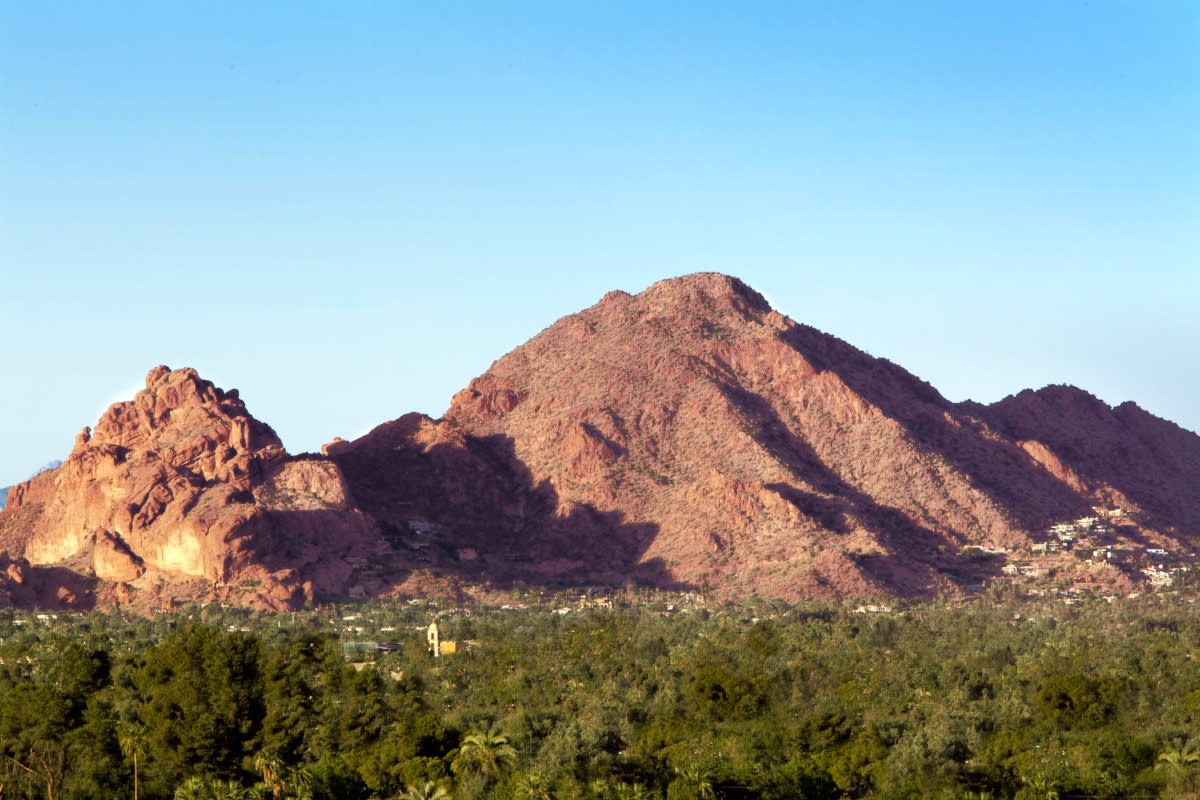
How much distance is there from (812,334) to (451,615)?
55.8 meters

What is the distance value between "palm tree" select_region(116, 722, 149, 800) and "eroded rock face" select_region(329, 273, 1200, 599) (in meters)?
63.4

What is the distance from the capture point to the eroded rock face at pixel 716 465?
133125 mm

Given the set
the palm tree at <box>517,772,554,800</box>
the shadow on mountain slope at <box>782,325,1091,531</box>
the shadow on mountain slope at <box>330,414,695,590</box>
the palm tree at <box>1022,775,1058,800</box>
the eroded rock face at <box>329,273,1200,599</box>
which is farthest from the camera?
the shadow on mountain slope at <box>782,325,1091,531</box>

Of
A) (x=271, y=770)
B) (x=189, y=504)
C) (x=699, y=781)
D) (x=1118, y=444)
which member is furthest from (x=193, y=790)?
(x=1118, y=444)

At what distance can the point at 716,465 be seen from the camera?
144250 millimetres

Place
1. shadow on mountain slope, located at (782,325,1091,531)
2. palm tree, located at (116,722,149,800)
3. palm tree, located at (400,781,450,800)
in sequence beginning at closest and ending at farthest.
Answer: palm tree, located at (400,781,450,800) < palm tree, located at (116,722,149,800) < shadow on mountain slope, located at (782,325,1091,531)

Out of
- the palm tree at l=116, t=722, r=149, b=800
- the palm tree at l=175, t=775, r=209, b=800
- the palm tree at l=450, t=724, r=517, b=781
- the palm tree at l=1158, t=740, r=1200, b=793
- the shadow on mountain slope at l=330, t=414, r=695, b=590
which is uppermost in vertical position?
the shadow on mountain slope at l=330, t=414, r=695, b=590

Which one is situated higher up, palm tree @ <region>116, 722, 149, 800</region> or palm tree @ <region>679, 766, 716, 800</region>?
palm tree @ <region>116, 722, 149, 800</region>

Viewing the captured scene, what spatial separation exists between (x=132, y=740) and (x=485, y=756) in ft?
36.1

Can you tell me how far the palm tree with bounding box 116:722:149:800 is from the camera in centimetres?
6316

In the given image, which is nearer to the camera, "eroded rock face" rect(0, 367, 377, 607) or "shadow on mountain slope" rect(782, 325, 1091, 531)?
"eroded rock face" rect(0, 367, 377, 607)

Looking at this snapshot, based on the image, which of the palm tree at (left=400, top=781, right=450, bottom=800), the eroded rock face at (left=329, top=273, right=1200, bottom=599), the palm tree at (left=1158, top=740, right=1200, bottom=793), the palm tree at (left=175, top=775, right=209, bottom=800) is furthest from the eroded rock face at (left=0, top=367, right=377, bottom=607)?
the palm tree at (left=1158, top=740, right=1200, bottom=793)

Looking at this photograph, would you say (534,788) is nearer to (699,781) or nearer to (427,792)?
(427,792)

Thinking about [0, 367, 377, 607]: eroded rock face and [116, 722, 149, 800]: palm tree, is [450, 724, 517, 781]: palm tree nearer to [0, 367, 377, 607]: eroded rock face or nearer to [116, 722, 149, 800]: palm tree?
[116, 722, 149, 800]: palm tree
